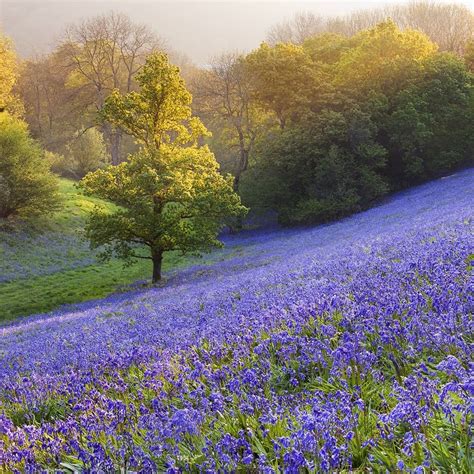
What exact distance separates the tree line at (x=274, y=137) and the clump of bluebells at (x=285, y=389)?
13.1 m

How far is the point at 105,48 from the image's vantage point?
60.4m

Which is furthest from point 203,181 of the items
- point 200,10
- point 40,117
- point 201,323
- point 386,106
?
point 200,10

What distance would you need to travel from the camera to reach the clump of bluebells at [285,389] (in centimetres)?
264

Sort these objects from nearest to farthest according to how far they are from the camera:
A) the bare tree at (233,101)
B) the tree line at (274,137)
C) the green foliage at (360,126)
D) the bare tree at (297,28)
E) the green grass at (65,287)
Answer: the tree line at (274,137) → the green grass at (65,287) → the green foliage at (360,126) → the bare tree at (233,101) → the bare tree at (297,28)

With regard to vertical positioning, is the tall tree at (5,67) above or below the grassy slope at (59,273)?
above

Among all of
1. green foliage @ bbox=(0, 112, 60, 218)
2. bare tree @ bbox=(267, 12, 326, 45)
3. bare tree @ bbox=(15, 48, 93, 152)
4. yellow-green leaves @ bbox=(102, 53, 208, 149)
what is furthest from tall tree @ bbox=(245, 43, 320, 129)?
bare tree @ bbox=(267, 12, 326, 45)

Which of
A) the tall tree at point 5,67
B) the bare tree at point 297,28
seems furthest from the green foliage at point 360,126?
the bare tree at point 297,28

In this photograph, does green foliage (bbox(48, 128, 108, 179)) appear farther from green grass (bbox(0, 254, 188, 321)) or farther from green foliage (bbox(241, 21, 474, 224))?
green grass (bbox(0, 254, 188, 321))

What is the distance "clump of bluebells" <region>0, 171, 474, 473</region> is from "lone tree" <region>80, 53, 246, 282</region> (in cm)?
1229

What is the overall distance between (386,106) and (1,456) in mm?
37025

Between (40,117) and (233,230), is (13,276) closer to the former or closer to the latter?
(233,230)

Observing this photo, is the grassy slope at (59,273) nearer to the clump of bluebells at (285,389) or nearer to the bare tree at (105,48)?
the clump of bluebells at (285,389)

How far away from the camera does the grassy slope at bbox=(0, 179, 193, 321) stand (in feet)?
70.5

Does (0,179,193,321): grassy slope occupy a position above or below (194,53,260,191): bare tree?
below
